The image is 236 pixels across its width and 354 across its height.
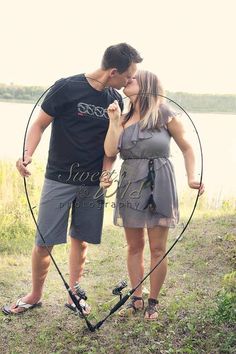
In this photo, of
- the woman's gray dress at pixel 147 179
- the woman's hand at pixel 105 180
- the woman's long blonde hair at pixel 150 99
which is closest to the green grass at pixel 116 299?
the woman's gray dress at pixel 147 179

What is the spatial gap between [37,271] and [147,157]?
3.89ft

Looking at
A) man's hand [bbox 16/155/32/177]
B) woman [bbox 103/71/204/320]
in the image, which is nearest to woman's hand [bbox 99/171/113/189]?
woman [bbox 103/71/204/320]

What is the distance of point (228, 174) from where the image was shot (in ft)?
22.5

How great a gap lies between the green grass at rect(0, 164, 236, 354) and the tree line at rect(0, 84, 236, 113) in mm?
1286

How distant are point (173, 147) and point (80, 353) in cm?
146

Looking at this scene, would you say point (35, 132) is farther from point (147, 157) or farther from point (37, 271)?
point (37, 271)

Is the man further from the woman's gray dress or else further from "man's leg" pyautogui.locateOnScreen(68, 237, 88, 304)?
the woman's gray dress

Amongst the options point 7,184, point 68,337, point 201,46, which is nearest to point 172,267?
point 68,337

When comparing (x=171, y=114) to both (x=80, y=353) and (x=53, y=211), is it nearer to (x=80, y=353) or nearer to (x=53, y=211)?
(x=53, y=211)

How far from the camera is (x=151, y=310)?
375cm

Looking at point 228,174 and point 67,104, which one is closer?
point 67,104

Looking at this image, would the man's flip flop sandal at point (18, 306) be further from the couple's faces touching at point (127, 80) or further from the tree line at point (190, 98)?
the couple's faces touching at point (127, 80)

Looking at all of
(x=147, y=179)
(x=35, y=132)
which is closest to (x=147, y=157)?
(x=147, y=179)

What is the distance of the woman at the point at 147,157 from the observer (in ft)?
11.1
